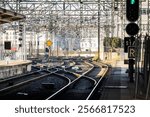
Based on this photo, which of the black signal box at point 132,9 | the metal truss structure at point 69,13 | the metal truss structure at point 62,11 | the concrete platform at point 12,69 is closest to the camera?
the black signal box at point 132,9

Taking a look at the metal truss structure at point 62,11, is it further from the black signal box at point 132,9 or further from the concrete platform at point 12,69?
the black signal box at point 132,9

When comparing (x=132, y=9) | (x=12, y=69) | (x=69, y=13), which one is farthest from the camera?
(x=69, y=13)

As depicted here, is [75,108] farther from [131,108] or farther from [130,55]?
[130,55]

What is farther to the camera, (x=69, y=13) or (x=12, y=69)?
(x=69, y=13)

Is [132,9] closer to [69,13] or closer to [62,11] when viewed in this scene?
[62,11]

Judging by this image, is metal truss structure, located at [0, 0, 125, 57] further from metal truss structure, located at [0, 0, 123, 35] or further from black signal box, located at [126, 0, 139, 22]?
black signal box, located at [126, 0, 139, 22]

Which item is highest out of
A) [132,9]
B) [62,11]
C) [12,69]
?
[62,11]

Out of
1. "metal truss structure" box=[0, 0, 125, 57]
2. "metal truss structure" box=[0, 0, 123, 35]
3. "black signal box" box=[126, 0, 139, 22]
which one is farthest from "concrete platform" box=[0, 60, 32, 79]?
"black signal box" box=[126, 0, 139, 22]

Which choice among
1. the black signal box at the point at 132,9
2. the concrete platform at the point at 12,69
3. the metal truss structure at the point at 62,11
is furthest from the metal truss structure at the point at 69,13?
the black signal box at the point at 132,9

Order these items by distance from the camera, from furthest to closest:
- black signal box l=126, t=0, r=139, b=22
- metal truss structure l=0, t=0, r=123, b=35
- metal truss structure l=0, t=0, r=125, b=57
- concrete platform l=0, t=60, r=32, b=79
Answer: metal truss structure l=0, t=0, r=125, b=57 < metal truss structure l=0, t=0, r=123, b=35 < concrete platform l=0, t=60, r=32, b=79 < black signal box l=126, t=0, r=139, b=22

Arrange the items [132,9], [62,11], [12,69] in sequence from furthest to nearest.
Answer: [62,11] → [12,69] → [132,9]

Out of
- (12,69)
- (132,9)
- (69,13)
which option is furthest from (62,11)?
(132,9)

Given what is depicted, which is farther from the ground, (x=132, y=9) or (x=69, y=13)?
(x=69, y=13)

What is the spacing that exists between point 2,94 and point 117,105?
13.2 metres
